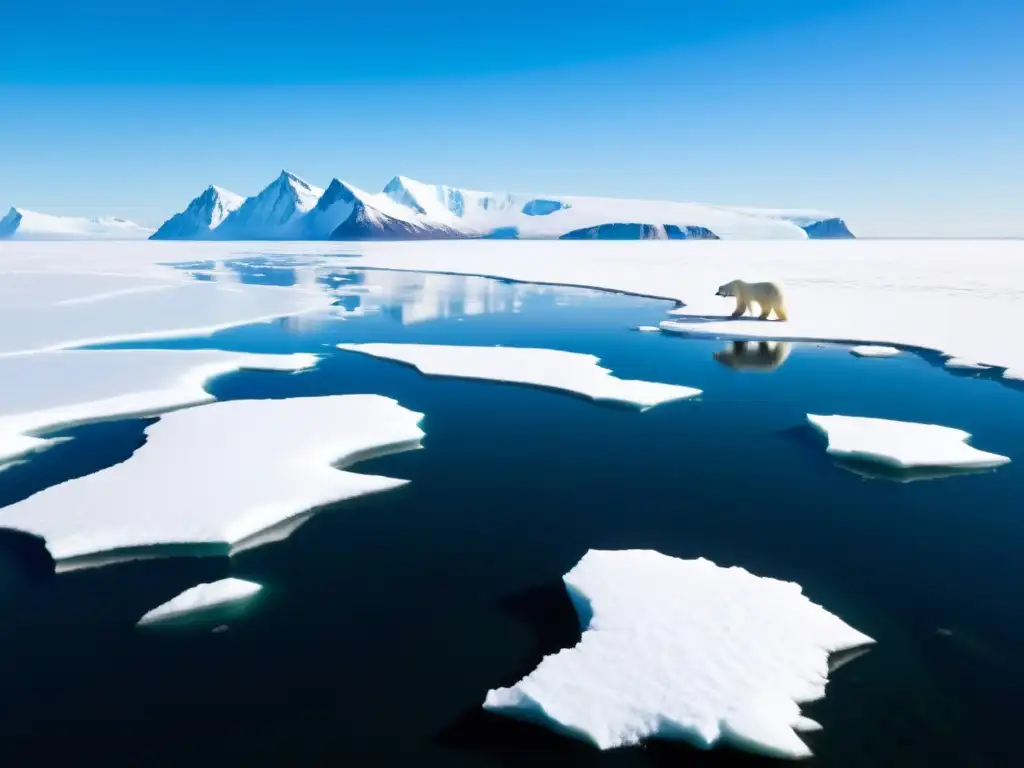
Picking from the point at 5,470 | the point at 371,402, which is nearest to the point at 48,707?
the point at 5,470

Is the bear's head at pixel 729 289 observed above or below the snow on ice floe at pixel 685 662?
above

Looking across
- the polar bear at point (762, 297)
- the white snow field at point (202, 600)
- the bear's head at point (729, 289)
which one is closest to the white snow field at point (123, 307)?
the white snow field at point (202, 600)

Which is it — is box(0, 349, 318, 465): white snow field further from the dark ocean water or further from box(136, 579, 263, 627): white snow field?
box(136, 579, 263, 627): white snow field

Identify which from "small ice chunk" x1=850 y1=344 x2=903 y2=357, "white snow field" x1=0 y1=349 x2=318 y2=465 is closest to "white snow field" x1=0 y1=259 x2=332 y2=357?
"white snow field" x1=0 y1=349 x2=318 y2=465

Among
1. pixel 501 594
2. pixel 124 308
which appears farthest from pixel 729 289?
pixel 124 308

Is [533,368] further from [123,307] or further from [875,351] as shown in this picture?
[123,307]

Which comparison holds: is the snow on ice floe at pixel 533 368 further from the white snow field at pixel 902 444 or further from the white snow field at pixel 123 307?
the white snow field at pixel 123 307
